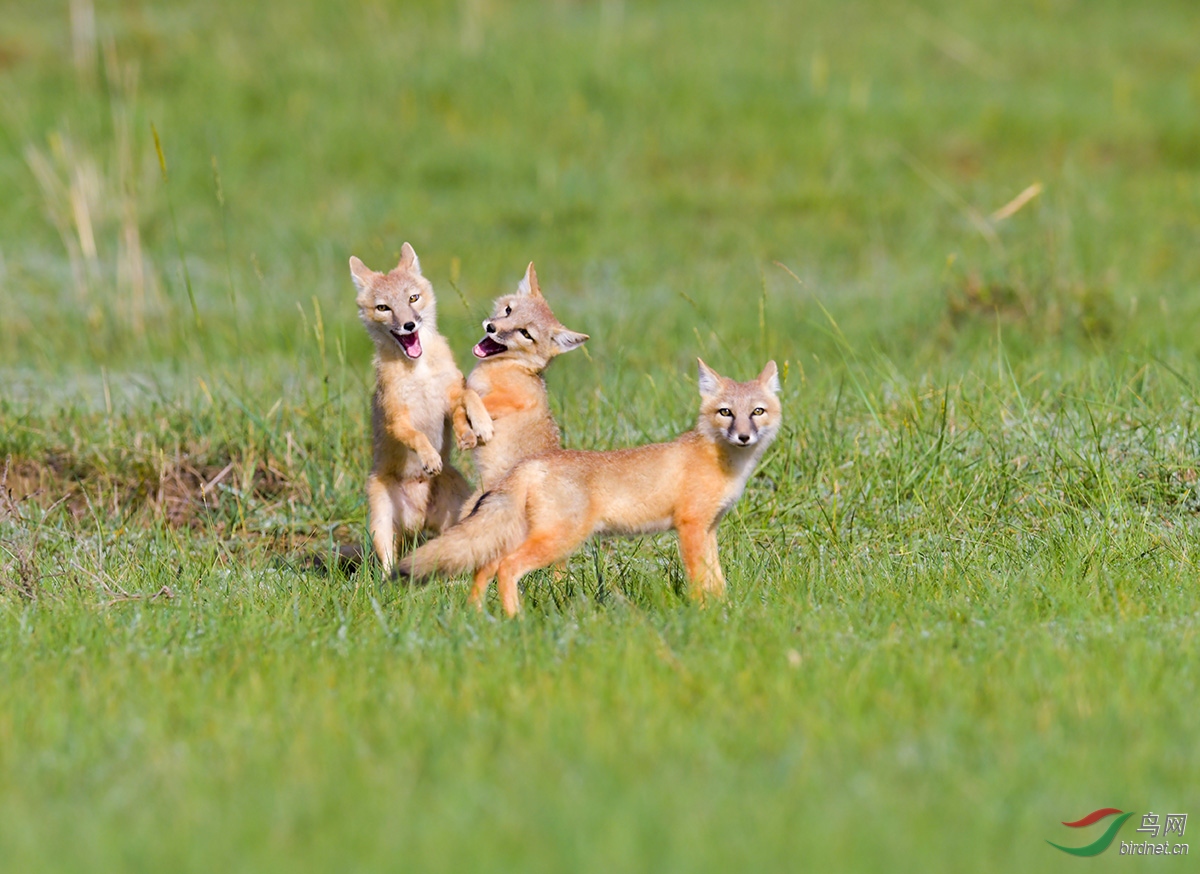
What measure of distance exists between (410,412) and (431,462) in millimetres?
348

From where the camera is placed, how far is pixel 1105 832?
11.5ft

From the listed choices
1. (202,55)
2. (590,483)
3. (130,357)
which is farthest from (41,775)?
(202,55)

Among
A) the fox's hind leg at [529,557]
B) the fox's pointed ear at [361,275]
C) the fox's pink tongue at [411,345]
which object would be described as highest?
the fox's pointed ear at [361,275]

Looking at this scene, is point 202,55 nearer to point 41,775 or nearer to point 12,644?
point 12,644

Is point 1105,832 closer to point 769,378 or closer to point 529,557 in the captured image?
point 529,557

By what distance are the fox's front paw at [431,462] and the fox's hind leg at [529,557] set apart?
0.82 m

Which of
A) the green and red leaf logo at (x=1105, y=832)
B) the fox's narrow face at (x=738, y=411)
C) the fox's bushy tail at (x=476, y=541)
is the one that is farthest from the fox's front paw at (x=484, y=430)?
the green and red leaf logo at (x=1105, y=832)

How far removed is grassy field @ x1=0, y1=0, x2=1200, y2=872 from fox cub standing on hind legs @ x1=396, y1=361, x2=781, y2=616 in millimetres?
217

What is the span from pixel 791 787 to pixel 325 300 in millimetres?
9694

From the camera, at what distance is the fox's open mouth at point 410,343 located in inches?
246

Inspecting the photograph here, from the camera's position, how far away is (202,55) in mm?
18438

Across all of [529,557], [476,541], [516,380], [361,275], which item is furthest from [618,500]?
[361,275]

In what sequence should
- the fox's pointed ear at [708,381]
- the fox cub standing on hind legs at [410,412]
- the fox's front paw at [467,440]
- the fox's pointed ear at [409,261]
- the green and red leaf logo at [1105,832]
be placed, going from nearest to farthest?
the green and red leaf logo at [1105,832] → the fox's pointed ear at [708,381] → the fox's front paw at [467,440] → the fox cub standing on hind legs at [410,412] → the fox's pointed ear at [409,261]

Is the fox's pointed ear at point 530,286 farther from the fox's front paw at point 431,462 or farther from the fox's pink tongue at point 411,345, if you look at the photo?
the fox's front paw at point 431,462
